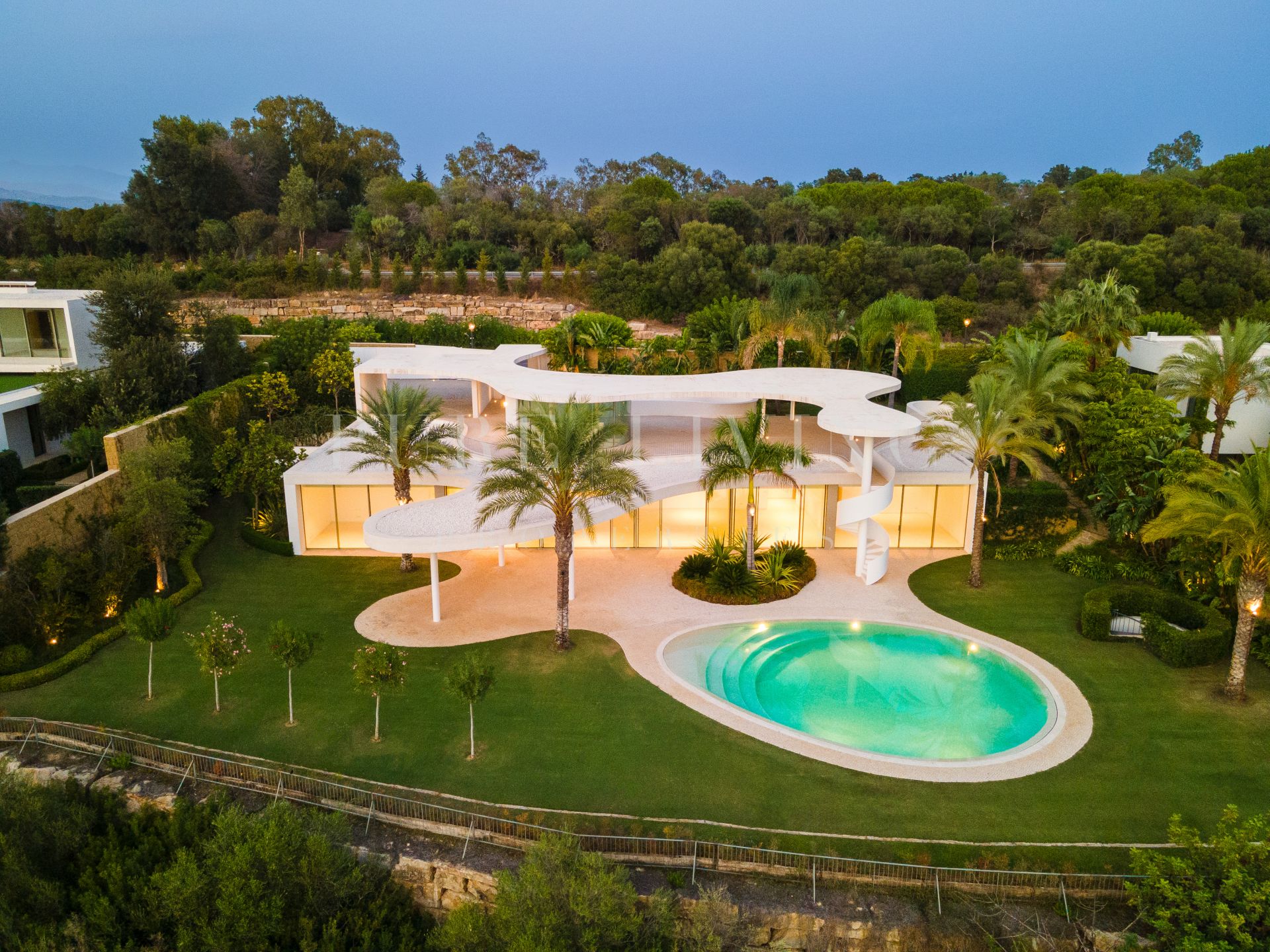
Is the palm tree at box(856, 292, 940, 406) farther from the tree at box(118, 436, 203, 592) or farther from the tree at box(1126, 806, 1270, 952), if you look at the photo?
the tree at box(118, 436, 203, 592)

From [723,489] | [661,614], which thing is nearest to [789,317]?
[723,489]

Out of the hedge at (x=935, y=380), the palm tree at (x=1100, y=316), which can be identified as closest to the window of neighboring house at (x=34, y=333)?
the hedge at (x=935, y=380)

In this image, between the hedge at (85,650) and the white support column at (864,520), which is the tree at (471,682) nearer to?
the hedge at (85,650)

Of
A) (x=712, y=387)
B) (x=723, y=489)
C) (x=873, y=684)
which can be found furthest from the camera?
(x=712, y=387)

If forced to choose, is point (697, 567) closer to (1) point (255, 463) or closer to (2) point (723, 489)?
(2) point (723, 489)

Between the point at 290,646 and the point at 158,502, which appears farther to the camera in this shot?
the point at 158,502

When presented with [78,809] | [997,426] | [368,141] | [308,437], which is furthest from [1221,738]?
[368,141]
